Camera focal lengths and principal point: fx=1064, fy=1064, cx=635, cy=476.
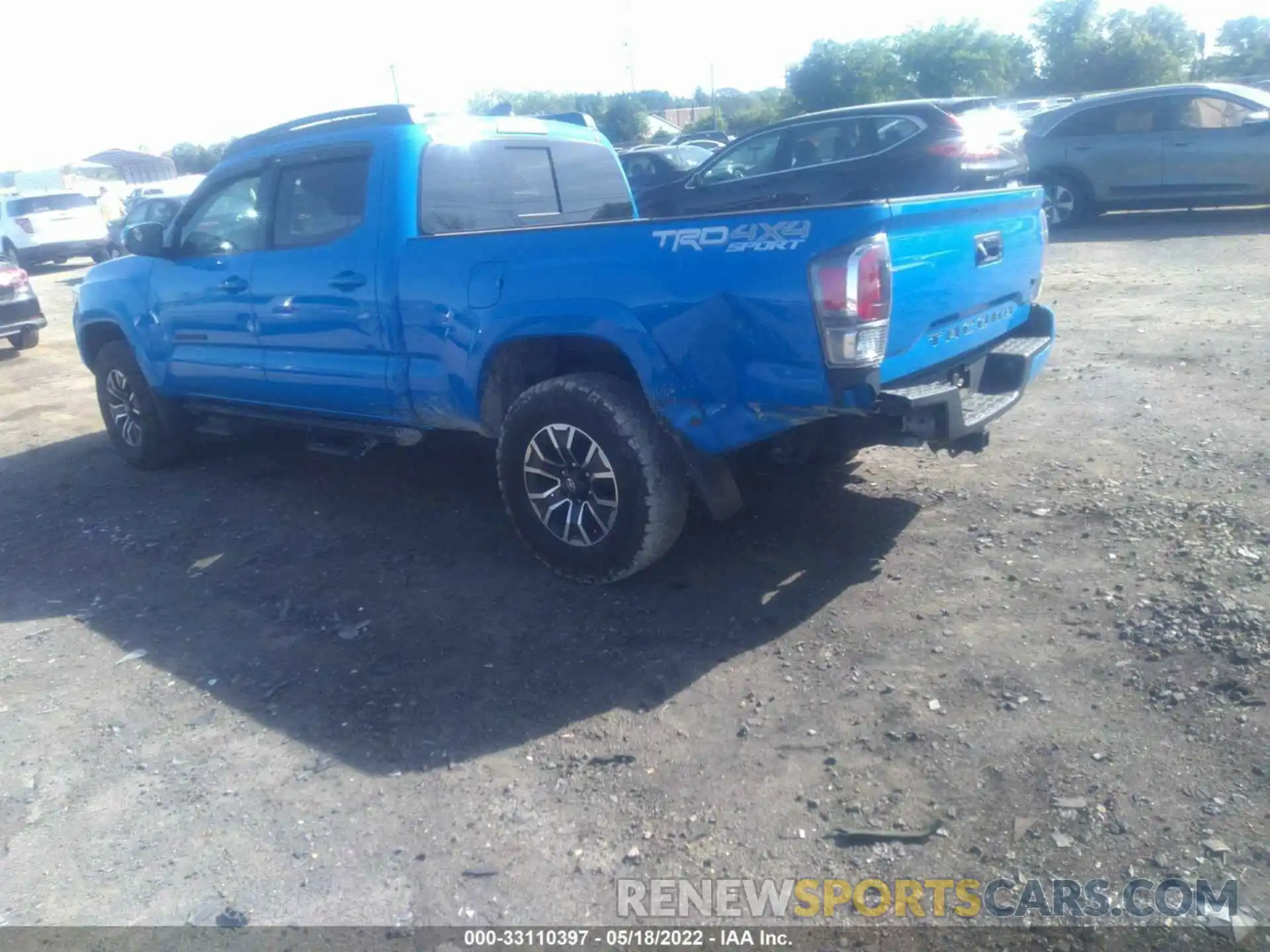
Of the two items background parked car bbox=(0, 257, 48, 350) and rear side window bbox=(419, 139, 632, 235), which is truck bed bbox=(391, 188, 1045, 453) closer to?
rear side window bbox=(419, 139, 632, 235)

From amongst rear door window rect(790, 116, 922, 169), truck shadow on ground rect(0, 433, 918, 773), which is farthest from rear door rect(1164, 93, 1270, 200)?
truck shadow on ground rect(0, 433, 918, 773)

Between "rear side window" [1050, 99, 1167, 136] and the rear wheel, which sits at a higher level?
"rear side window" [1050, 99, 1167, 136]

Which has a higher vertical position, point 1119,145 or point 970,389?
point 1119,145

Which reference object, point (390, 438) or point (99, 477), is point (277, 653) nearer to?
point (390, 438)

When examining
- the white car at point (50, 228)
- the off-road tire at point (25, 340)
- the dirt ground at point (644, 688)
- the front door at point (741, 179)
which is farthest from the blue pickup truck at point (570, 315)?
the white car at point (50, 228)

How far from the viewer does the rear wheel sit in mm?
14344

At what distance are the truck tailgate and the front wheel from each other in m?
0.99

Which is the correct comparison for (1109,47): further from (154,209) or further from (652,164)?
(154,209)

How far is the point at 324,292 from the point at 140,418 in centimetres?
235

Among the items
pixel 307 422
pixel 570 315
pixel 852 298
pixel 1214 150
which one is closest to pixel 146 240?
pixel 307 422

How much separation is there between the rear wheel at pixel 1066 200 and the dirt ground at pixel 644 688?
29.4 ft

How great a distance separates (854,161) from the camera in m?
9.82

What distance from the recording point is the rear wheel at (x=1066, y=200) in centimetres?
1434

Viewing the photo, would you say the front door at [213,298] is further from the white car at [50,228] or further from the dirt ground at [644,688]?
the white car at [50,228]
